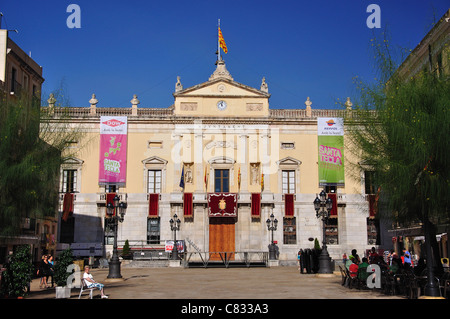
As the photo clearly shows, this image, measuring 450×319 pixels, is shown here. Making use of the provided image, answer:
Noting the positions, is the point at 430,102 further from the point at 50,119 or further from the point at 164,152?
the point at 164,152

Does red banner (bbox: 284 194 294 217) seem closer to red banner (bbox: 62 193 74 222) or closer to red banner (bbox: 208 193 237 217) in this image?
red banner (bbox: 208 193 237 217)

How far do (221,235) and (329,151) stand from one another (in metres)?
11.4

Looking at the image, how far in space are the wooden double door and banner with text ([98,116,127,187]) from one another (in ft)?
27.5

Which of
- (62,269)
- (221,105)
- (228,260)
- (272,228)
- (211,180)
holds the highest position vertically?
(221,105)

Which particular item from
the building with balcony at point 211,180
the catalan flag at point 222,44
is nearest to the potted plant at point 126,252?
the building with balcony at point 211,180

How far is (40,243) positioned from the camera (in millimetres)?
35438

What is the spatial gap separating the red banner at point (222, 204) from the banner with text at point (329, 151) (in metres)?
7.54

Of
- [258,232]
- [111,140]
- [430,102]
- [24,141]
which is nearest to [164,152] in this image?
[111,140]

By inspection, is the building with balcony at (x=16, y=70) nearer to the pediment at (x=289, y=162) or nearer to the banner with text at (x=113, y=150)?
the banner with text at (x=113, y=150)

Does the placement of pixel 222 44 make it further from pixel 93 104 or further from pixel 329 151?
pixel 329 151

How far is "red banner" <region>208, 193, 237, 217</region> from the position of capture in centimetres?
4331

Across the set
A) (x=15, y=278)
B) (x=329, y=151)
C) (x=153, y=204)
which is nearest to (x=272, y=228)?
(x=329, y=151)

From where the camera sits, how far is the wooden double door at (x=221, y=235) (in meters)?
43.7

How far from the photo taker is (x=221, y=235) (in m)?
44.0
